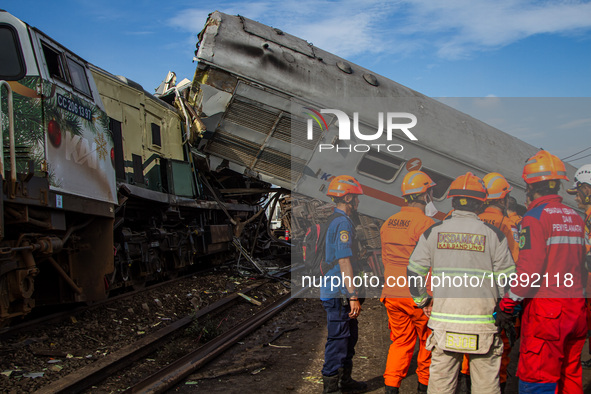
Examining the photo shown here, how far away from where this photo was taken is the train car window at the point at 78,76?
6041 mm

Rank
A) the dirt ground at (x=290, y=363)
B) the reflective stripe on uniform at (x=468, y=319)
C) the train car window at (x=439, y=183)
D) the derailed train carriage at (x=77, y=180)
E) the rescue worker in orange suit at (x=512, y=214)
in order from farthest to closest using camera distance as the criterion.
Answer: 1. the train car window at (x=439, y=183)
2. the rescue worker in orange suit at (x=512, y=214)
3. the derailed train carriage at (x=77, y=180)
4. the dirt ground at (x=290, y=363)
5. the reflective stripe on uniform at (x=468, y=319)

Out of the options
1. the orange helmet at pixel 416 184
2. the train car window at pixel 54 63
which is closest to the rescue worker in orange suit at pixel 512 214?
the orange helmet at pixel 416 184

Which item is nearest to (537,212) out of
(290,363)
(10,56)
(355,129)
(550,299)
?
(550,299)

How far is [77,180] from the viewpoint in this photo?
5.55 meters

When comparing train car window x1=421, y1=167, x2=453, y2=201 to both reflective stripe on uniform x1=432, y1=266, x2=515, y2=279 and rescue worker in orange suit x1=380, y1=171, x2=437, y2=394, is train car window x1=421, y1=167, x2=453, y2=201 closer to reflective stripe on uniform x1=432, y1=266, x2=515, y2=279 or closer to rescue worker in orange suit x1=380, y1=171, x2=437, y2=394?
rescue worker in orange suit x1=380, y1=171, x2=437, y2=394

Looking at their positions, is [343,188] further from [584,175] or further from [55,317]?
[55,317]

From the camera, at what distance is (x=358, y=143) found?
8016 millimetres

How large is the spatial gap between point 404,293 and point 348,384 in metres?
1.10

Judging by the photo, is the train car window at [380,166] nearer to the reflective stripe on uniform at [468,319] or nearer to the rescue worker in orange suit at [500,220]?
the rescue worker in orange suit at [500,220]

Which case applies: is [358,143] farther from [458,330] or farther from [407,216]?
[458,330]

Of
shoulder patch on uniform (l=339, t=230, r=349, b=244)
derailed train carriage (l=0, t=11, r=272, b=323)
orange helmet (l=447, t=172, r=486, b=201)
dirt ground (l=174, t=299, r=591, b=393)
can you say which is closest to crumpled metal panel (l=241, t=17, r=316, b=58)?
derailed train carriage (l=0, t=11, r=272, b=323)

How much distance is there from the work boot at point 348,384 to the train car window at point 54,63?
14.4 ft

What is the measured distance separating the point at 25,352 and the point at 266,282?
616cm

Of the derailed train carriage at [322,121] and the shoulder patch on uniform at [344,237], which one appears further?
the derailed train carriage at [322,121]
